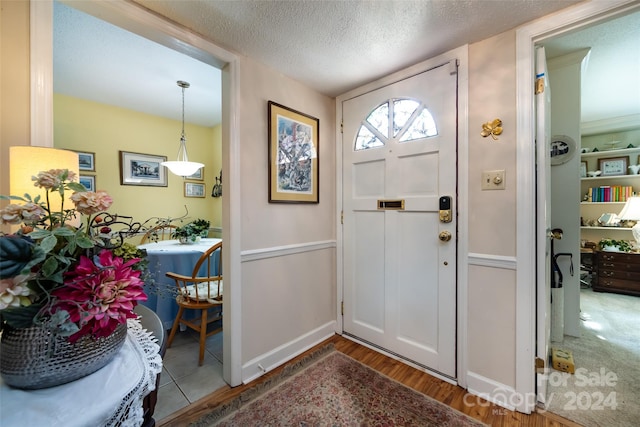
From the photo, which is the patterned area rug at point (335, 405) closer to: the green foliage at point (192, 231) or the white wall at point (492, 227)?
the white wall at point (492, 227)

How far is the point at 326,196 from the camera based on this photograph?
2336mm

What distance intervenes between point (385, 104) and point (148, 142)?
310 centimetres

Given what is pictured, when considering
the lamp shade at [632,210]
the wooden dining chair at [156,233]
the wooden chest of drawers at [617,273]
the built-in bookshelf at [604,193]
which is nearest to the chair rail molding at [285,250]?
the wooden dining chair at [156,233]

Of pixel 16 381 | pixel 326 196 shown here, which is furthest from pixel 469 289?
pixel 16 381

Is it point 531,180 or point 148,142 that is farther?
point 148,142

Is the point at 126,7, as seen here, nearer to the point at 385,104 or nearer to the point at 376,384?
the point at 385,104

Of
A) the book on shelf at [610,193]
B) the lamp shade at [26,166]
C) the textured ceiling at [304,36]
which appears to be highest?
the textured ceiling at [304,36]

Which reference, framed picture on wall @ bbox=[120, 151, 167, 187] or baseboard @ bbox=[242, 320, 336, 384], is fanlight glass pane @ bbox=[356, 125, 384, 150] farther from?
framed picture on wall @ bbox=[120, 151, 167, 187]

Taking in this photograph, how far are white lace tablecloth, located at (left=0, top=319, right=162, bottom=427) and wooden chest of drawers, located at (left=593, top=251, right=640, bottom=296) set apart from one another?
5.01 metres

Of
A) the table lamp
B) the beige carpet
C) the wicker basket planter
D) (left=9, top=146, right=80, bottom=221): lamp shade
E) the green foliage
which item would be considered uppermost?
(left=9, top=146, right=80, bottom=221): lamp shade

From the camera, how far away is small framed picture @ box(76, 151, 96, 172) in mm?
2899

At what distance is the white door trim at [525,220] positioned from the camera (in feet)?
4.68

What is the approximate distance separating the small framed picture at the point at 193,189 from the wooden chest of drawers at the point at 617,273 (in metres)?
5.66

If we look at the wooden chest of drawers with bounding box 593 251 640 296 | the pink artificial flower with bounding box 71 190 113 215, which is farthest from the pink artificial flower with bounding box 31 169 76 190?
the wooden chest of drawers with bounding box 593 251 640 296
